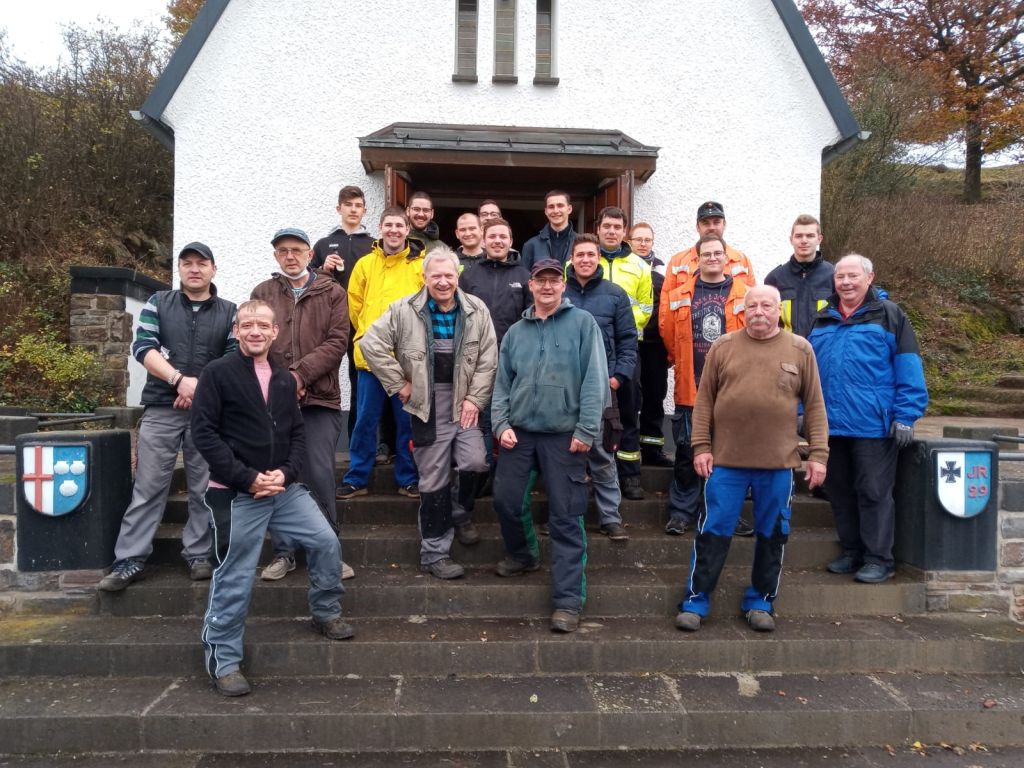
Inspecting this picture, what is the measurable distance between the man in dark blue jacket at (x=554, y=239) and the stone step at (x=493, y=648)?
2.59 m

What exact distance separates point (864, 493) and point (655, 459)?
1619 mm

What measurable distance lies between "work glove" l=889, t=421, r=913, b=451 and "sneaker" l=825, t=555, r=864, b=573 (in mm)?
761

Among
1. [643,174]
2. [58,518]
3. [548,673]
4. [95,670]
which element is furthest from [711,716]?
[643,174]

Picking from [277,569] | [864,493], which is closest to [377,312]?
[277,569]

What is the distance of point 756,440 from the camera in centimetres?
367

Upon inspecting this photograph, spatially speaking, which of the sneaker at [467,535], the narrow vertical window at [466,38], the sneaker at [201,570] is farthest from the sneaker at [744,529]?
the narrow vertical window at [466,38]

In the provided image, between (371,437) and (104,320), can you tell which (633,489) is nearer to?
(371,437)

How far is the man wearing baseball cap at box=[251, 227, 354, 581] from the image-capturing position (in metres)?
3.97

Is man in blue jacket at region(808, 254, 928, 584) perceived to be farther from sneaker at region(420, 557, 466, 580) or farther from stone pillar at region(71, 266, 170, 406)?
stone pillar at region(71, 266, 170, 406)

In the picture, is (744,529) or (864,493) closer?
(864,493)

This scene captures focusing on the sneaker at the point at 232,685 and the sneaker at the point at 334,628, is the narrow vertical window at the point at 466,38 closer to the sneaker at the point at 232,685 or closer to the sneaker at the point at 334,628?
the sneaker at the point at 334,628

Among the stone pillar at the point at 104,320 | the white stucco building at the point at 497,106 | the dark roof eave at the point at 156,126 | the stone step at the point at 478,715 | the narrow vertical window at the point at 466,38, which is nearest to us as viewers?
the stone step at the point at 478,715

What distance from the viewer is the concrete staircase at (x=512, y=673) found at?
309cm

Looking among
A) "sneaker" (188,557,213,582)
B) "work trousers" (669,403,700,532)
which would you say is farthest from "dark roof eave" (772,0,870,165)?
"sneaker" (188,557,213,582)
